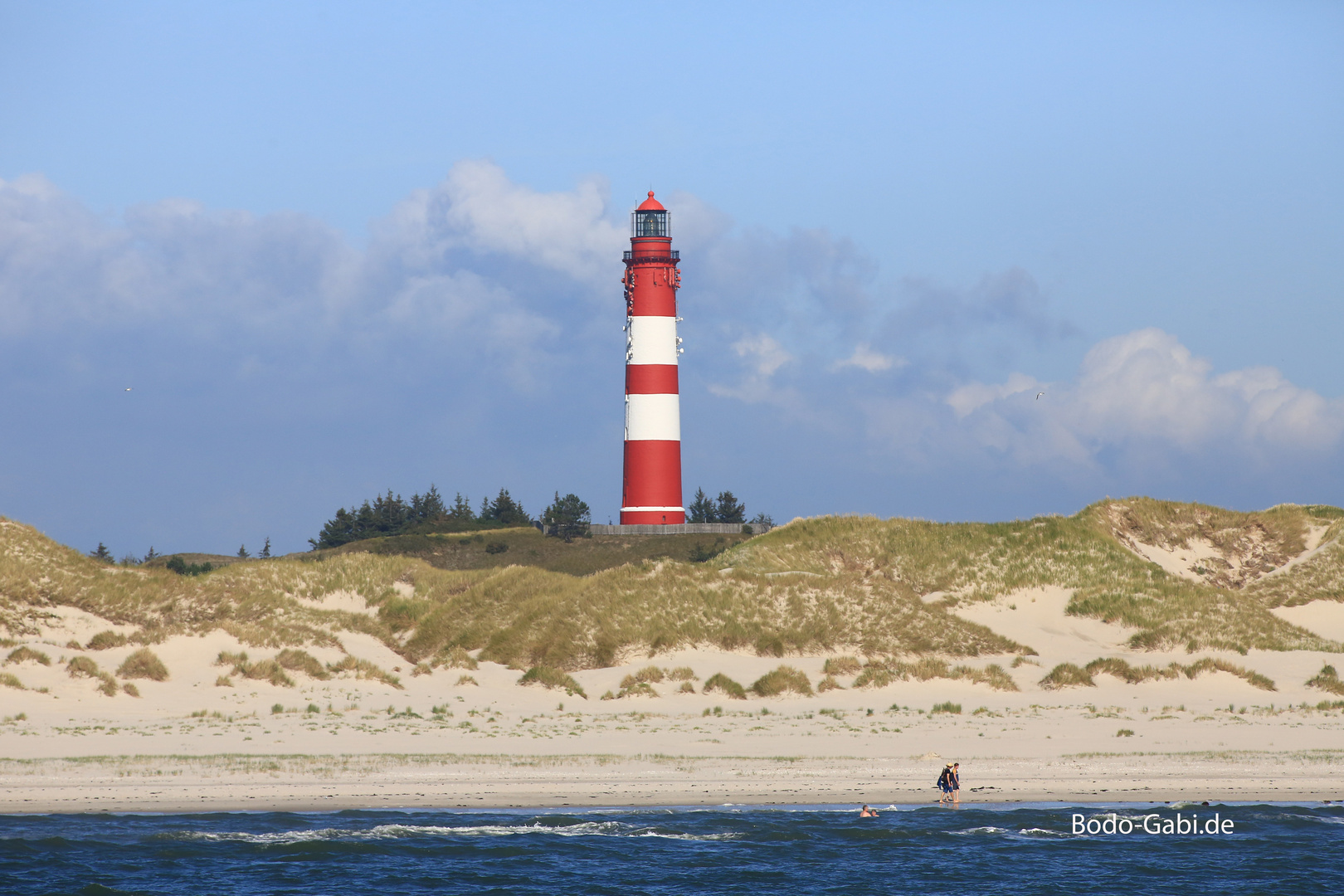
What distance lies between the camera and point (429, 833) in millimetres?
19578

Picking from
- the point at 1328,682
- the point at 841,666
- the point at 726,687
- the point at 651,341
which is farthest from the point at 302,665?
the point at 651,341

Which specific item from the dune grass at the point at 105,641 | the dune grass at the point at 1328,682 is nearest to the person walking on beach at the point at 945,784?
the dune grass at the point at 1328,682

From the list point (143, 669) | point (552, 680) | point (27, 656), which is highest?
point (27, 656)

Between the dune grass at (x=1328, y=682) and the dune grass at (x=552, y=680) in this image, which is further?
the dune grass at (x=1328, y=682)

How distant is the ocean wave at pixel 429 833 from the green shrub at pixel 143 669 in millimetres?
15045

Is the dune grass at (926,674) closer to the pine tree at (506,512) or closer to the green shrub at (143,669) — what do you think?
the green shrub at (143,669)

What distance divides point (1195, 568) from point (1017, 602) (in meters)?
13.0

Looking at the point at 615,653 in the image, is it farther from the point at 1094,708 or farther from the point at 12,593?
the point at 12,593

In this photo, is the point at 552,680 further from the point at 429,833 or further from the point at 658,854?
the point at 658,854

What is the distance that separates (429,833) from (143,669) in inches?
662

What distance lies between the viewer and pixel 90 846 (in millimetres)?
18609

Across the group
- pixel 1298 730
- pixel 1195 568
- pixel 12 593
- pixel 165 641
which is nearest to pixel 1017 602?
pixel 1195 568

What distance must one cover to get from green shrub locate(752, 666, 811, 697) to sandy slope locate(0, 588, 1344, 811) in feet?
1.13

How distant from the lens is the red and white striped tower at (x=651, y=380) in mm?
64812
